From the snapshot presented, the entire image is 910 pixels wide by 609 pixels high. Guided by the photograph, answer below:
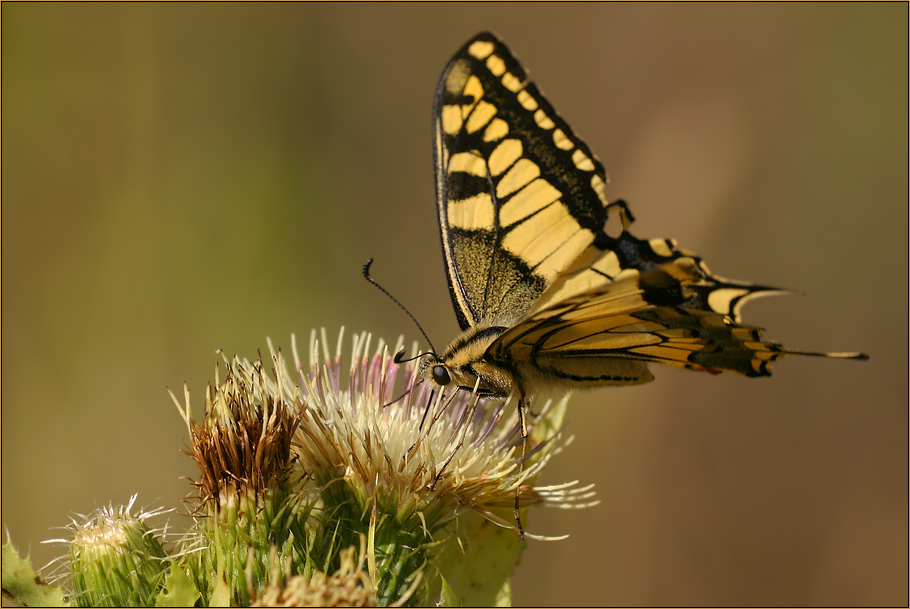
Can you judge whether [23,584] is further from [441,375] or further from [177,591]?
[441,375]

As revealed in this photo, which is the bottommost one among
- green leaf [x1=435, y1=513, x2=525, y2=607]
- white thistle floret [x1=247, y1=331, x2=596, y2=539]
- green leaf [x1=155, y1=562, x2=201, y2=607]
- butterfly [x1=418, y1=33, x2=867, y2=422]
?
green leaf [x1=435, y1=513, x2=525, y2=607]

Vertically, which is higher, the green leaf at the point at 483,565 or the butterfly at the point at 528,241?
the butterfly at the point at 528,241

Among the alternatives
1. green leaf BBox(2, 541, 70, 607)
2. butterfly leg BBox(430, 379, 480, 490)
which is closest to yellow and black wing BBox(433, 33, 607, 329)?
butterfly leg BBox(430, 379, 480, 490)

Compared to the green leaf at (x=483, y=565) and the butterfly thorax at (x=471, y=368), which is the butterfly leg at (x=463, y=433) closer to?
the butterfly thorax at (x=471, y=368)

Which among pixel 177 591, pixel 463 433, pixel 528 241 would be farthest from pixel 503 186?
pixel 177 591

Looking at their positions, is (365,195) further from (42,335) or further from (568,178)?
(568,178)

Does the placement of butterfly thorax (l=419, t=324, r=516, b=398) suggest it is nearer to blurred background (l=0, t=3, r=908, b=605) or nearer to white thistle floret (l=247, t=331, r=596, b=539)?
white thistle floret (l=247, t=331, r=596, b=539)

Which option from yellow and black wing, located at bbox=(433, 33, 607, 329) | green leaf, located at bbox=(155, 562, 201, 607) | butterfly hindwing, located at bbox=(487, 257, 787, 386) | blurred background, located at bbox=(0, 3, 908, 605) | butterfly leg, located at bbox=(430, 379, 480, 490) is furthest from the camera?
blurred background, located at bbox=(0, 3, 908, 605)

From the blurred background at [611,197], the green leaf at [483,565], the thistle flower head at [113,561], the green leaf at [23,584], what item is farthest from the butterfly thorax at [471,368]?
the blurred background at [611,197]
